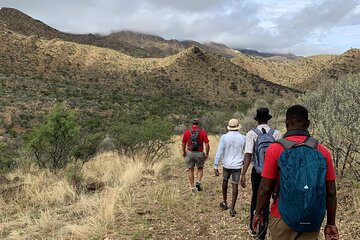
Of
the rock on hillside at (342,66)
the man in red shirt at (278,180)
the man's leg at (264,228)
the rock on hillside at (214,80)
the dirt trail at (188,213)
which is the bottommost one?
the dirt trail at (188,213)

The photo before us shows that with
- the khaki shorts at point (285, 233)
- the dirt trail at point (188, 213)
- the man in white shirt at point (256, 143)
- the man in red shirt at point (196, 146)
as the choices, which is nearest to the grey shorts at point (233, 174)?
the dirt trail at point (188, 213)

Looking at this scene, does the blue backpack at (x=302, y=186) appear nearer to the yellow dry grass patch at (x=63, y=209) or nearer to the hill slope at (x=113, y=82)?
the yellow dry grass patch at (x=63, y=209)

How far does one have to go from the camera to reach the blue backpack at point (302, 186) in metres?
3.04

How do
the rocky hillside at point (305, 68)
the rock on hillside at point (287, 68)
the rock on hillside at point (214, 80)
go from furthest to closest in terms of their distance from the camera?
the rock on hillside at point (287, 68)
the rocky hillside at point (305, 68)
the rock on hillside at point (214, 80)

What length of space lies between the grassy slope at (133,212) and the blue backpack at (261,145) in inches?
50.3

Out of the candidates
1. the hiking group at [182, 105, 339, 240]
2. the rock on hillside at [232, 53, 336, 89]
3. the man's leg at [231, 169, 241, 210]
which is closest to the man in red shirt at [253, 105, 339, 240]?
the hiking group at [182, 105, 339, 240]

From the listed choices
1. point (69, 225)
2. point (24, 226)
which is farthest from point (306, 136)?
point (24, 226)

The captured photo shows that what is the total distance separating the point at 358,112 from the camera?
274 inches

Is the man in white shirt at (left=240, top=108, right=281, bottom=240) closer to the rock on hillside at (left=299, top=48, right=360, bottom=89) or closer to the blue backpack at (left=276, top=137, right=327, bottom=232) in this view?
the blue backpack at (left=276, top=137, right=327, bottom=232)

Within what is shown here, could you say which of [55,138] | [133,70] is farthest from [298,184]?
[133,70]

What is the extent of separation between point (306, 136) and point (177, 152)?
51.6ft

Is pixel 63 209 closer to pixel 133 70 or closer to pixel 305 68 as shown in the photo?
pixel 133 70

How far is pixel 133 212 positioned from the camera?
7246 mm

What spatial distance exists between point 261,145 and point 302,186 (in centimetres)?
242
